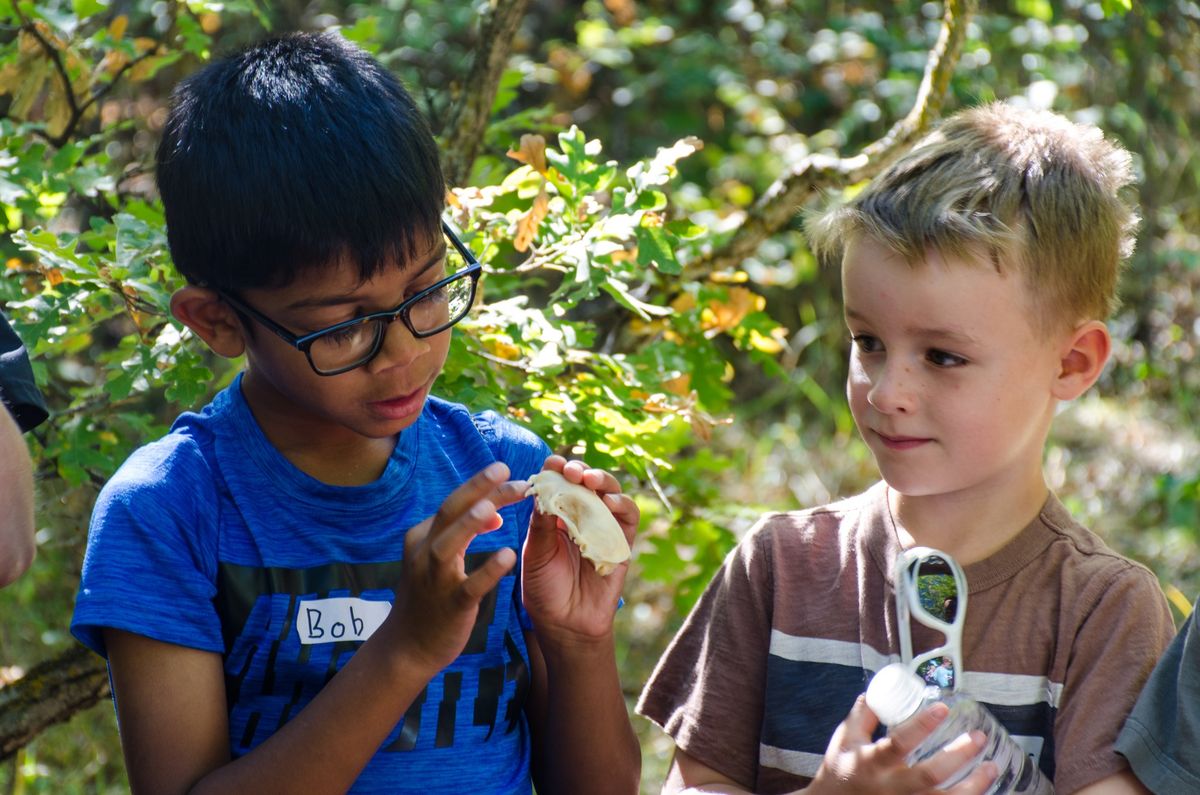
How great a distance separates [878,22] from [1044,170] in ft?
12.8

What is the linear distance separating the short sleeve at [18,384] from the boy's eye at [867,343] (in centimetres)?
109

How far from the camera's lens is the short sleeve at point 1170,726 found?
1.46m

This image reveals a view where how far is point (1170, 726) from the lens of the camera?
1.48m

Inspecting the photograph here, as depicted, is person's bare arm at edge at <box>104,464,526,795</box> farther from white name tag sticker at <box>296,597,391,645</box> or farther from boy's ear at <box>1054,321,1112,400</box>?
boy's ear at <box>1054,321,1112,400</box>

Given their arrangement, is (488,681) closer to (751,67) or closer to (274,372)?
(274,372)

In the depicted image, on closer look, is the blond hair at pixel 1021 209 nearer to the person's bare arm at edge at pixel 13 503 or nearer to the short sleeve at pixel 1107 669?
the short sleeve at pixel 1107 669

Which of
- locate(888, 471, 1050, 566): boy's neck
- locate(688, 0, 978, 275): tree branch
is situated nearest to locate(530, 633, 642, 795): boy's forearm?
locate(888, 471, 1050, 566): boy's neck

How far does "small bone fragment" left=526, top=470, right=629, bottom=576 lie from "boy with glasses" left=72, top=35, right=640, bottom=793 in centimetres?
2

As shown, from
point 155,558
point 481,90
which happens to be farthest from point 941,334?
point 481,90

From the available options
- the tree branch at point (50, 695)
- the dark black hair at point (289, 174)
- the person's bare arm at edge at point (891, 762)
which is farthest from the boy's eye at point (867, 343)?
the tree branch at point (50, 695)

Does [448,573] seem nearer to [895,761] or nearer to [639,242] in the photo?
[895,761]

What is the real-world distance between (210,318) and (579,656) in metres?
0.67

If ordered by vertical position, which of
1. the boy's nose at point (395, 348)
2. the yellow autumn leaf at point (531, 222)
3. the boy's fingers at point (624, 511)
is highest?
the yellow autumn leaf at point (531, 222)

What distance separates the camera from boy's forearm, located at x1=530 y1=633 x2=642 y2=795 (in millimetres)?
1738
